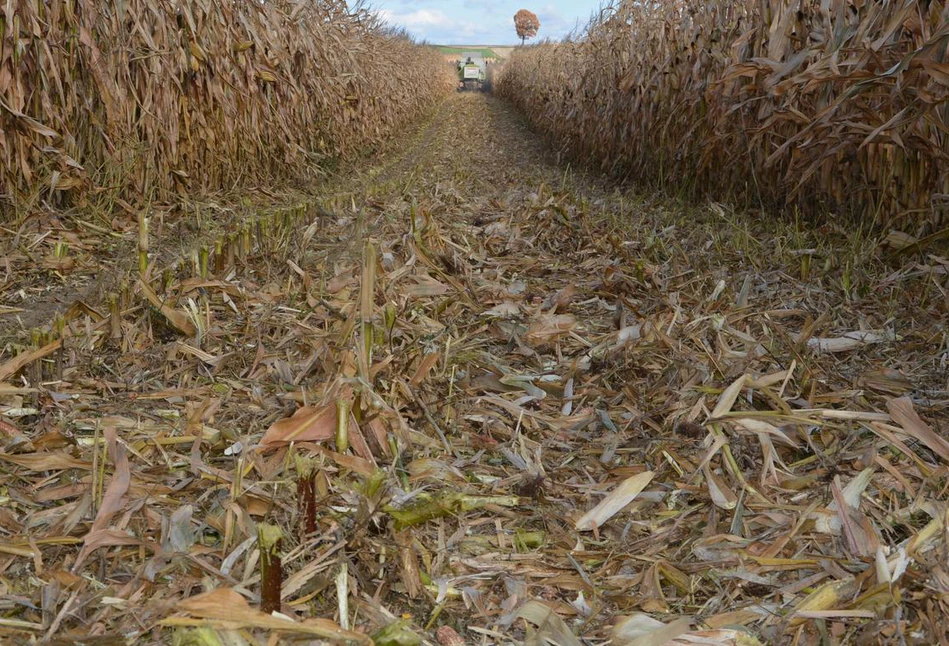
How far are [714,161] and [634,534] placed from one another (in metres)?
4.64

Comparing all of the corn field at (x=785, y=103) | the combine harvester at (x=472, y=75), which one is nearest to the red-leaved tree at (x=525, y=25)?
the combine harvester at (x=472, y=75)

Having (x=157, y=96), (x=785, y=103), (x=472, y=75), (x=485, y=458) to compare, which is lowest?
(x=485, y=458)

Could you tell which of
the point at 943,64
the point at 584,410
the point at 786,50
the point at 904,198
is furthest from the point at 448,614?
the point at 786,50

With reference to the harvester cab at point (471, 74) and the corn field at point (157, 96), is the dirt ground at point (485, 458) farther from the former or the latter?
the harvester cab at point (471, 74)

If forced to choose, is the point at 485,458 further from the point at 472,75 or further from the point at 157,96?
the point at 472,75

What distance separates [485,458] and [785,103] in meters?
3.51

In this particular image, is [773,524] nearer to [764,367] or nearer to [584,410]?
[584,410]

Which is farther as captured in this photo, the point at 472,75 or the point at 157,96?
the point at 472,75

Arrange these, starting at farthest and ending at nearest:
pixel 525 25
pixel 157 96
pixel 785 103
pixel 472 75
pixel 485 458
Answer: pixel 525 25 < pixel 472 75 < pixel 157 96 < pixel 785 103 < pixel 485 458

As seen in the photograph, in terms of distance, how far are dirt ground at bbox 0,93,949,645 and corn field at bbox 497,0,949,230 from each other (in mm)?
697

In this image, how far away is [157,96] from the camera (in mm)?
5273

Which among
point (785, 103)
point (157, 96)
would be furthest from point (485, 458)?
point (157, 96)

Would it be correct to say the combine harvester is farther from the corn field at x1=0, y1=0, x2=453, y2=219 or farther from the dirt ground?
the dirt ground

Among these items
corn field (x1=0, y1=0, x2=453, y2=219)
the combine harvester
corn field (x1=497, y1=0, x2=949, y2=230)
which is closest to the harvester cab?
the combine harvester
